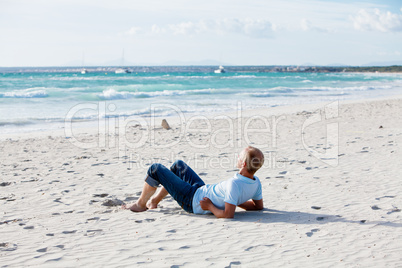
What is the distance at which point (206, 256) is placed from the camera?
3277mm

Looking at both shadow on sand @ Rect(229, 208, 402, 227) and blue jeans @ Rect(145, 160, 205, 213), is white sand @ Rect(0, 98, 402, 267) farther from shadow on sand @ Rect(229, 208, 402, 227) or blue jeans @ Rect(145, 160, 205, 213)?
blue jeans @ Rect(145, 160, 205, 213)

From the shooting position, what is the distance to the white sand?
3.28 m

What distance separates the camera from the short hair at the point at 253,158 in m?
3.76

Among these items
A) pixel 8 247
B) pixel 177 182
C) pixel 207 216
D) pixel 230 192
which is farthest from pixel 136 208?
pixel 8 247

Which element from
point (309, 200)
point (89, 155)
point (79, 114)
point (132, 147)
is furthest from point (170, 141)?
point (79, 114)

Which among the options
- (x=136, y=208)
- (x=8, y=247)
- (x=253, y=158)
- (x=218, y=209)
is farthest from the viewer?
(x=136, y=208)

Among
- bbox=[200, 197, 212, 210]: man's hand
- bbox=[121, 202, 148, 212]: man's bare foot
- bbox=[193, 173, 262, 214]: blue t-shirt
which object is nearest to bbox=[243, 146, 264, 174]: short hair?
bbox=[193, 173, 262, 214]: blue t-shirt

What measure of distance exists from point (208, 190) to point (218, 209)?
240mm

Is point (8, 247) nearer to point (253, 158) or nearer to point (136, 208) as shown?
point (136, 208)

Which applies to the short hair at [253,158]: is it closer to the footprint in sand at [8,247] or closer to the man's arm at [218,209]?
the man's arm at [218,209]

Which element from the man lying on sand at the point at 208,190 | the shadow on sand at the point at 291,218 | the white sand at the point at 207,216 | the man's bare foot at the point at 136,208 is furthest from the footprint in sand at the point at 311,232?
the man's bare foot at the point at 136,208

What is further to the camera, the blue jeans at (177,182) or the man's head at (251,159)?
the blue jeans at (177,182)

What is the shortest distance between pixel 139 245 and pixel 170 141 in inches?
255

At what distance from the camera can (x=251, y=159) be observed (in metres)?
3.79
